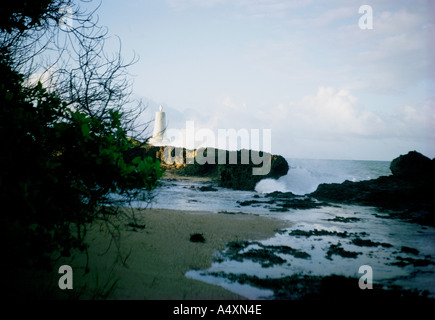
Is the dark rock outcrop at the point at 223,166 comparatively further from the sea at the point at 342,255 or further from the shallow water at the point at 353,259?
Answer: the shallow water at the point at 353,259

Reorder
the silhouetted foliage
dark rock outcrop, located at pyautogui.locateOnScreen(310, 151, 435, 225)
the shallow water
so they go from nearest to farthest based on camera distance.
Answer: the silhouetted foliage < the shallow water < dark rock outcrop, located at pyautogui.locateOnScreen(310, 151, 435, 225)

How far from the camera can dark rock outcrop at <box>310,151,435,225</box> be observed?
40.3 feet

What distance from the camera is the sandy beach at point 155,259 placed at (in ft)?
12.1

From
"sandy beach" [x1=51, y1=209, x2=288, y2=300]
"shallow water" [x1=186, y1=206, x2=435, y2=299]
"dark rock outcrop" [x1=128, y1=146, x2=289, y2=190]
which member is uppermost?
"dark rock outcrop" [x1=128, y1=146, x2=289, y2=190]

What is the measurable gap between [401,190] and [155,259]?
14.4 meters

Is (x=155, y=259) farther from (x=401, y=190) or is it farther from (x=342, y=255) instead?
(x=401, y=190)

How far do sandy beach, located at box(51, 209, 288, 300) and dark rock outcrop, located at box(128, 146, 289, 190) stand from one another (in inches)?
405

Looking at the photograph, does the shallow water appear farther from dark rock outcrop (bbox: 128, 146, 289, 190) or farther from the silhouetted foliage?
dark rock outcrop (bbox: 128, 146, 289, 190)

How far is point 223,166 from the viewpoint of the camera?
77.3ft

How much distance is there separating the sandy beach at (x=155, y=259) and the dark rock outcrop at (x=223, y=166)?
10.3m

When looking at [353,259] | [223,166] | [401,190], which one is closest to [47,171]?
[353,259]

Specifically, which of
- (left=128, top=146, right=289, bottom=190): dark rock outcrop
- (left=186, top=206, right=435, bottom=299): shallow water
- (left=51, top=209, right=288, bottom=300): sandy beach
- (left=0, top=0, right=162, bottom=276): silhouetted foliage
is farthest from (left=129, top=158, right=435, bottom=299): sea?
(left=128, top=146, right=289, bottom=190): dark rock outcrop

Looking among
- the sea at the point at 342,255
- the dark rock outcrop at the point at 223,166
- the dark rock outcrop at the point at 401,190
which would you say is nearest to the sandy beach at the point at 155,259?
the sea at the point at 342,255

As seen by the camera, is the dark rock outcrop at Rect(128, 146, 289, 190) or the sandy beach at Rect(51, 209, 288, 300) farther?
the dark rock outcrop at Rect(128, 146, 289, 190)
